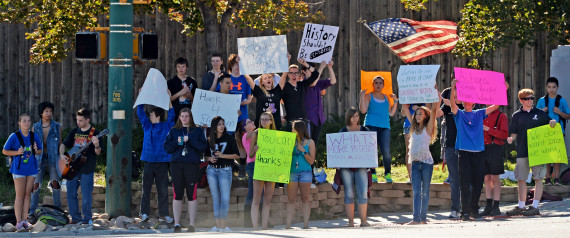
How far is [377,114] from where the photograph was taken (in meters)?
15.4

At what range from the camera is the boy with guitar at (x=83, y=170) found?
14.2m

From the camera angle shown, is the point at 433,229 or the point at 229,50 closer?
the point at 433,229

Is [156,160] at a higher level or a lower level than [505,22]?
lower

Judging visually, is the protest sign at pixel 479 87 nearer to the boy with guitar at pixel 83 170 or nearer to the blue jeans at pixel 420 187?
the blue jeans at pixel 420 187

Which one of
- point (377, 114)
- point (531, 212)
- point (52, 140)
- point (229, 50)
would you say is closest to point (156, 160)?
point (52, 140)

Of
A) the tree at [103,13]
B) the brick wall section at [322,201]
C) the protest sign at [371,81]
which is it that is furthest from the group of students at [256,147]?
the tree at [103,13]

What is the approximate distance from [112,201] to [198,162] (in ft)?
5.11

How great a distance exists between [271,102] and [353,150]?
1.48 metres

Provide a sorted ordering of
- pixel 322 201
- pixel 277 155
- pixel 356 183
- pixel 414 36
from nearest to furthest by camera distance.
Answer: pixel 277 155 < pixel 356 183 < pixel 322 201 < pixel 414 36

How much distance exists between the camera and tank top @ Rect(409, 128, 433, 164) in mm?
13797

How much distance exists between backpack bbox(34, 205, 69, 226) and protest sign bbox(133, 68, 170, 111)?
176 cm

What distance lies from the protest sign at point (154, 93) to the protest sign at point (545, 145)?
4.99 metres

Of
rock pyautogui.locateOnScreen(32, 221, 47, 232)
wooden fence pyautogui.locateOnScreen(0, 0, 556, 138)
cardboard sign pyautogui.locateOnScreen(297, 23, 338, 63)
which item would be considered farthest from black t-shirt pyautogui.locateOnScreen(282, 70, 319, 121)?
wooden fence pyautogui.locateOnScreen(0, 0, 556, 138)

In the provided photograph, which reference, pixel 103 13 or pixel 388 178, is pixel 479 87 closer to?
pixel 388 178
